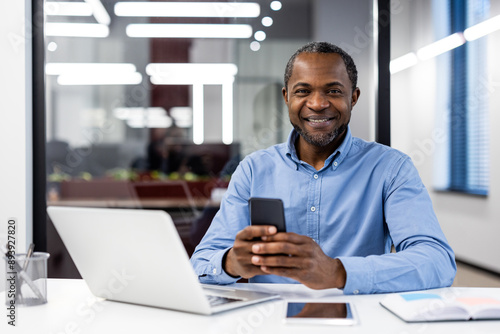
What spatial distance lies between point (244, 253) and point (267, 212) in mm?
151

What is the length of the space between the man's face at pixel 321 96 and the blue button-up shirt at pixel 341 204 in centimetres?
7

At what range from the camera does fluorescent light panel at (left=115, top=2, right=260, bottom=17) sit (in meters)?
3.04

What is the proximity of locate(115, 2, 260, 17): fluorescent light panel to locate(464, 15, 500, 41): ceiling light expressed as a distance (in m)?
2.49

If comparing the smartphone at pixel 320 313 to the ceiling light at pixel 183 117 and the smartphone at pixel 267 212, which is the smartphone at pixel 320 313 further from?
the ceiling light at pixel 183 117

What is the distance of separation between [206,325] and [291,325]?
0.16 metres

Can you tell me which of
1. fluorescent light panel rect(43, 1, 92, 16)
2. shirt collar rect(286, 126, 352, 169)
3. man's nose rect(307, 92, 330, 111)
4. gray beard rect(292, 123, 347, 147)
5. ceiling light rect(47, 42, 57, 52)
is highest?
fluorescent light panel rect(43, 1, 92, 16)

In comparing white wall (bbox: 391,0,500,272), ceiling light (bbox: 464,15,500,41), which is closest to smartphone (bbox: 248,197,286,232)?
white wall (bbox: 391,0,500,272)

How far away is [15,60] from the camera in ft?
7.97

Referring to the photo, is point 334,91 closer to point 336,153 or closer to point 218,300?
point 336,153

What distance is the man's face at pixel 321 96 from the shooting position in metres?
1.68

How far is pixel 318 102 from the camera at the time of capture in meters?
1.68

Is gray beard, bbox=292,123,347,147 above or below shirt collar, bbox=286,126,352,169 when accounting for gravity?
above

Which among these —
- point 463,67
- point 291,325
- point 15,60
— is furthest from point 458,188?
point 291,325

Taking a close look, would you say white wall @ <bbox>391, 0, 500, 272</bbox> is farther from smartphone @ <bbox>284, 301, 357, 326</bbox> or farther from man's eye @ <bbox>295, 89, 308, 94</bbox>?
smartphone @ <bbox>284, 301, 357, 326</bbox>
